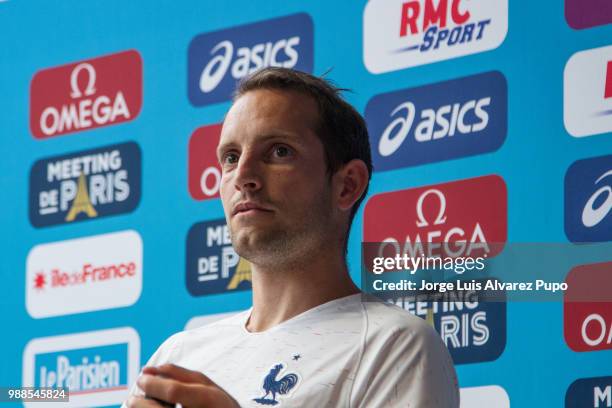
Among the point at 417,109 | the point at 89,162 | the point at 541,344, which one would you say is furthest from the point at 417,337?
the point at 89,162

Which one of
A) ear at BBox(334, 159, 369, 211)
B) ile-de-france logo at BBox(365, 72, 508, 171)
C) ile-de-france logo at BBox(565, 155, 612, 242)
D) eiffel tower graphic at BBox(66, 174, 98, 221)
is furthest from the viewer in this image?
eiffel tower graphic at BBox(66, 174, 98, 221)

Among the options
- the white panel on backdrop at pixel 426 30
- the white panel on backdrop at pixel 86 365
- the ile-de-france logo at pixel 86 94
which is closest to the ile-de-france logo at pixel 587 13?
the white panel on backdrop at pixel 426 30

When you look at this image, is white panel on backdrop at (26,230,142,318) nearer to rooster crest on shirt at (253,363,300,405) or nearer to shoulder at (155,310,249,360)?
shoulder at (155,310,249,360)

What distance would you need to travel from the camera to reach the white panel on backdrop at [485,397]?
2232 millimetres

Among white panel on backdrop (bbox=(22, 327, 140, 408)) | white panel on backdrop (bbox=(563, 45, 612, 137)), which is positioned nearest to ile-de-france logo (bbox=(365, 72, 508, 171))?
white panel on backdrop (bbox=(563, 45, 612, 137))

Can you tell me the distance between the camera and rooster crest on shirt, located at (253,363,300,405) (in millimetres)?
1708

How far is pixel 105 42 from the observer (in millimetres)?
2959

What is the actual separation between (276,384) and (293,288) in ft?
0.60

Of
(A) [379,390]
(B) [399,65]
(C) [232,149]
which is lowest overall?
(A) [379,390]

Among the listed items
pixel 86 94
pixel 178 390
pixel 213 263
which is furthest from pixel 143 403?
pixel 86 94

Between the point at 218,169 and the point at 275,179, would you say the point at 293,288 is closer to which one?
the point at 275,179

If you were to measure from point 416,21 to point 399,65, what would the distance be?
0.09 metres

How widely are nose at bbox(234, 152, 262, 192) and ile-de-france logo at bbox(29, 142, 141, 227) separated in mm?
1029

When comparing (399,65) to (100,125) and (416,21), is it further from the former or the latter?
(100,125)
